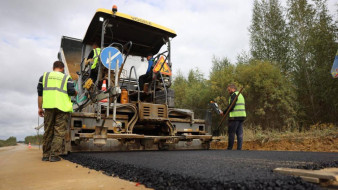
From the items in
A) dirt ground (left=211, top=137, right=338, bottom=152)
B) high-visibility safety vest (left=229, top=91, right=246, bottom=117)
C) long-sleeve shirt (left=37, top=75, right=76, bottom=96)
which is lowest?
dirt ground (left=211, top=137, right=338, bottom=152)

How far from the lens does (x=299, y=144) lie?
19.5 feet

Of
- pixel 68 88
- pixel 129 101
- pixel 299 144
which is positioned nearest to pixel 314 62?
pixel 299 144

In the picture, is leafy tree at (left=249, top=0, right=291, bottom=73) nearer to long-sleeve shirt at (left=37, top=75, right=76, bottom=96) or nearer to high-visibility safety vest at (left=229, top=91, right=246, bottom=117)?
high-visibility safety vest at (left=229, top=91, right=246, bottom=117)

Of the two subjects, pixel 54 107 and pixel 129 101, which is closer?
pixel 54 107

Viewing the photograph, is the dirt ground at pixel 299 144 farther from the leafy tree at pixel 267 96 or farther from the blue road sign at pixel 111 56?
the blue road sign at pixel 111 56

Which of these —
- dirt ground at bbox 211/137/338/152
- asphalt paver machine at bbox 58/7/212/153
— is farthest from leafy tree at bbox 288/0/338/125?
asphalt paver machine at bbox 58/7/212/153

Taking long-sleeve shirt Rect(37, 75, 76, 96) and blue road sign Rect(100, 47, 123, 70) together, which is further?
blue road sign Rect(100, 47, 123, 70)

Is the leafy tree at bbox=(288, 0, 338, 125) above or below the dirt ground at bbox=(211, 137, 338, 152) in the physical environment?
above

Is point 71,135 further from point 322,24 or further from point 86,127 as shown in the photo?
point 322,24

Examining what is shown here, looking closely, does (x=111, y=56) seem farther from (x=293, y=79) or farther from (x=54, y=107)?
(x=293, y=79)

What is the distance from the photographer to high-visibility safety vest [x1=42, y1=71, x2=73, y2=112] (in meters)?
3.48

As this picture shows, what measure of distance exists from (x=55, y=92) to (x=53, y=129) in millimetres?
564

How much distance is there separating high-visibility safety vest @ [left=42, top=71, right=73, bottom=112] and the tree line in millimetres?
8072

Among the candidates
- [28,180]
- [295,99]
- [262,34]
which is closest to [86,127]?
[28,180]
